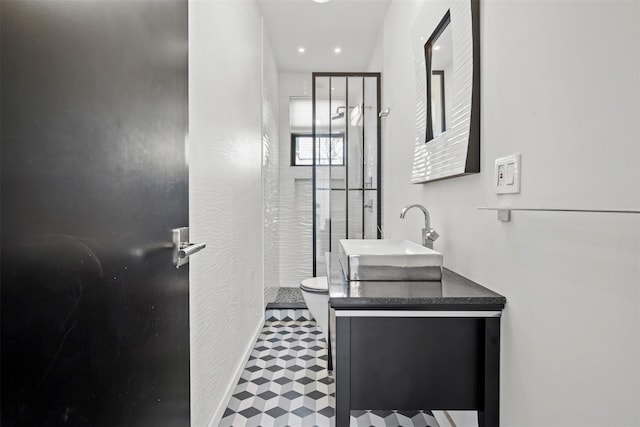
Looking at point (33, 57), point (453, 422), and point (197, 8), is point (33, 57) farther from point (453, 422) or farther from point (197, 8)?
point (453, 422)

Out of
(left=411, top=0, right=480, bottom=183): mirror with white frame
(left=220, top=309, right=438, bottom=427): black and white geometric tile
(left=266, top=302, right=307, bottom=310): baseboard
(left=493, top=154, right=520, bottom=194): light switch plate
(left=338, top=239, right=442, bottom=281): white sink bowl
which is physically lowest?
(left=220, top=309, right=438, bottom=427): black and white geometric tile

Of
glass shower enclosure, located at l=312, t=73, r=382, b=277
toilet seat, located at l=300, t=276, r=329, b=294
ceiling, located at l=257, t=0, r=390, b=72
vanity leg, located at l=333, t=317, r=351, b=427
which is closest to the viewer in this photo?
vanity leg, located at l=333, t=317, r=351, b=427

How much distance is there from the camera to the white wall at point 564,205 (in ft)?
2.19

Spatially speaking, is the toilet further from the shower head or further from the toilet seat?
the shower head

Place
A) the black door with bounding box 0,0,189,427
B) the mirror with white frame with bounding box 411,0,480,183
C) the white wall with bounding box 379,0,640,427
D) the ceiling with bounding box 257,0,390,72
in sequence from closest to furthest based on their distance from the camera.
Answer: the black door with bounding box 0,0,189,427 < the white wall with bounding box 379,0,640,427 < the mirror with white frame with bounding box 411,0,480,183 < the ceiling with bounding box 257,0,390,72

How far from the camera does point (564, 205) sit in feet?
2.74

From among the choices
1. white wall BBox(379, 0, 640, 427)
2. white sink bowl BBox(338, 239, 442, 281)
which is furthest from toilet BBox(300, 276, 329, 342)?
white wall BBox(379, 0, 640, 427)

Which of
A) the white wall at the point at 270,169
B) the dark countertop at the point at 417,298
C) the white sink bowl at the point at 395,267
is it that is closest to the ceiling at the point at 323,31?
the white wall at the point at 270,169

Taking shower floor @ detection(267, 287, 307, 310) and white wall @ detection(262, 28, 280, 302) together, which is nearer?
white wall @ detection(262, 28, 280, 302)

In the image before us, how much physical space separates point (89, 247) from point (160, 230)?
0.93 feet

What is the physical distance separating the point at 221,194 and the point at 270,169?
172cm

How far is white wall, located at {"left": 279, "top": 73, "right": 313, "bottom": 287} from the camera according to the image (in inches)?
159

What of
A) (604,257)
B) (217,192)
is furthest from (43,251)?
(217,192)

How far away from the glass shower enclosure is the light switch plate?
83.3 inches
